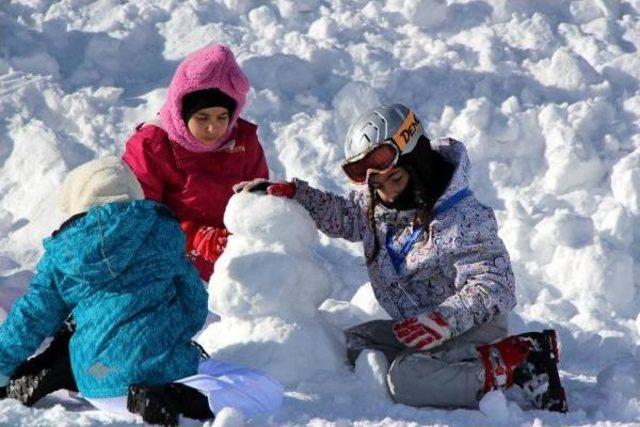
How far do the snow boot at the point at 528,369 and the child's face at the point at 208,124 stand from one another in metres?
1.49

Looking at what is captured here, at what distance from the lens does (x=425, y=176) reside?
12.3 ft

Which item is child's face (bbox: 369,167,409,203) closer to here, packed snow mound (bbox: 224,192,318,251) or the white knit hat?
packed snow mound (bbox: 224,192,318,251)

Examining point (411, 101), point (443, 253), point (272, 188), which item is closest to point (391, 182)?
point (443, 253)

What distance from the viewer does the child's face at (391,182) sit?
12.3ft

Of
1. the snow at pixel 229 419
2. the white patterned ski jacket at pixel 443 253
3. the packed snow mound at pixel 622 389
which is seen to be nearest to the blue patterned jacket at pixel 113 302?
the snow at pixel 229 419

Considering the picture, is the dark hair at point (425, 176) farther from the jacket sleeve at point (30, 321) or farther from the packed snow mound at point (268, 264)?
the jacket sleeve at point (30, 321)

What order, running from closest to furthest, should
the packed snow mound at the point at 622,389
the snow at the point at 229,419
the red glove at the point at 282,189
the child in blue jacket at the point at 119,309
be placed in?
the snow at the point at 229,419 < the child in blue jacket at the point at 119,309 < the packed snow mound at the point at 622,389 < the red glove at the point at 282,189

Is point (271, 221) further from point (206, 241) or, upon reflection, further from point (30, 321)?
point (30, 321)

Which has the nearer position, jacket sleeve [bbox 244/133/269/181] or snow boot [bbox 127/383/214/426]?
snow boot [bbox 127/383/214/426]

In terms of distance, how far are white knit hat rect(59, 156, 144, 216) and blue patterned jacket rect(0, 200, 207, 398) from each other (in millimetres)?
63

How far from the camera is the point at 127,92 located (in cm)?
593

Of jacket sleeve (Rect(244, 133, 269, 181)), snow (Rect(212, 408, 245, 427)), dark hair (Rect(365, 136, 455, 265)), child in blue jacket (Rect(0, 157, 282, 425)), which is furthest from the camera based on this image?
jacket sleeve (Rect(244, 133, 269, 181))

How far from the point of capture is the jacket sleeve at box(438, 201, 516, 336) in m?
3.58

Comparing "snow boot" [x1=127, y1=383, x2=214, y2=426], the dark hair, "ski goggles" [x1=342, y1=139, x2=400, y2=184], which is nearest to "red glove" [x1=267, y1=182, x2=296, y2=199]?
"ski goggles" [x1=342, y1=139, x2=400, y2=184]
